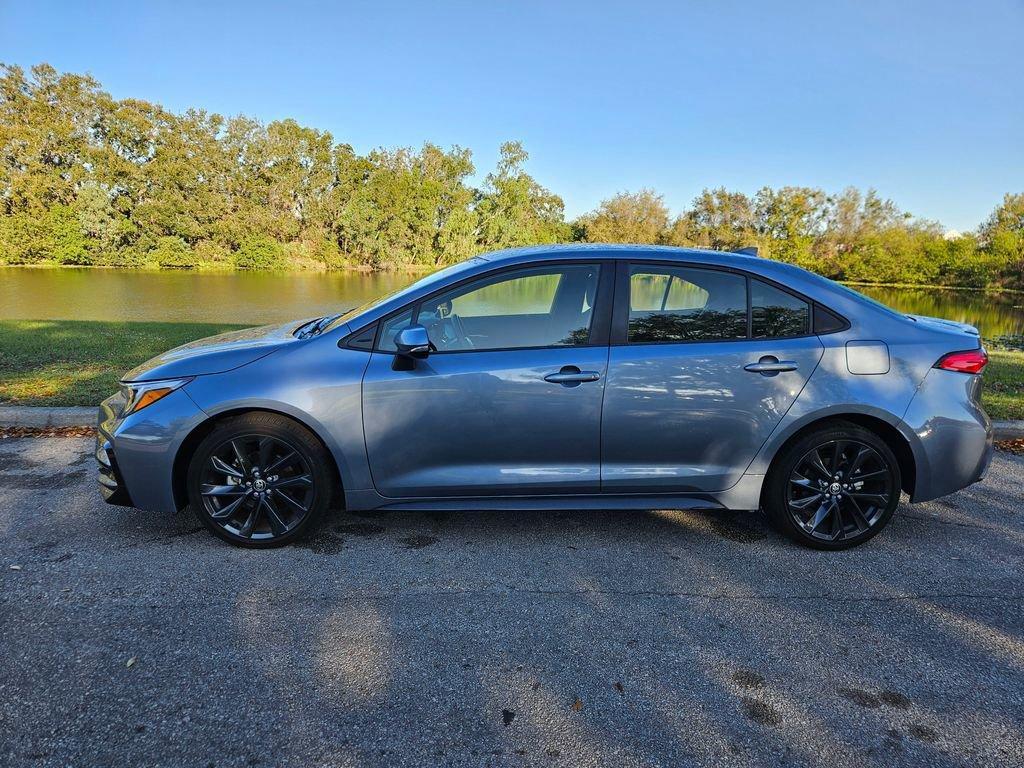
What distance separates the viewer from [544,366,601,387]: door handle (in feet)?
9.92

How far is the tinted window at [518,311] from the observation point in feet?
10.3

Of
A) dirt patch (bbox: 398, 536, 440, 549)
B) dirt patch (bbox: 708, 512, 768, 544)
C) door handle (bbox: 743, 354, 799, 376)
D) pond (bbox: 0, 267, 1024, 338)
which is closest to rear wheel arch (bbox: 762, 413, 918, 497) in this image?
door handle (bbox: 743, 354, 799, 376)

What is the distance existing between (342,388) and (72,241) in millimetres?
50653

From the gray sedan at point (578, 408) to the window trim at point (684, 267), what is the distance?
11mm

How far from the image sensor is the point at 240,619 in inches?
100

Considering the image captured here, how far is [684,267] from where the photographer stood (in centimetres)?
327

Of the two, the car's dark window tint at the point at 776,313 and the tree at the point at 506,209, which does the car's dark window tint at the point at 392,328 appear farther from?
the tree at the point at 506,209

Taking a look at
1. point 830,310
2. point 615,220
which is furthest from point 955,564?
point 615,220

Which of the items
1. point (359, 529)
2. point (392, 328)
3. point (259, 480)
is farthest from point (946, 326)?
point (259, 480)

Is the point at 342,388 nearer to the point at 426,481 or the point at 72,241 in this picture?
the point at 426,481

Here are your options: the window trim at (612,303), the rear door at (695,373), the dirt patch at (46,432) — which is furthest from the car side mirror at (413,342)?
the dirt patch at (46,432)

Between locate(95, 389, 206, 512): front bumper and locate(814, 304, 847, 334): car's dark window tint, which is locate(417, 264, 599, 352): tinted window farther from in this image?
locate(95, 389, 206, 512): front bumper

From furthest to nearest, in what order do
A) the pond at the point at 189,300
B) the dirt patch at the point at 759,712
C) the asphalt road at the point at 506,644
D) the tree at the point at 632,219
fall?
the tree at the point at 632,219
the pond at the point at 189,300
the dirt patch at the point at 759,712
the asphalt road at the point at 506,644

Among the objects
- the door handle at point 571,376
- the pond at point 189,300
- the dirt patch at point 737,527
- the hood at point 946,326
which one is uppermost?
the pond at point 189,300
